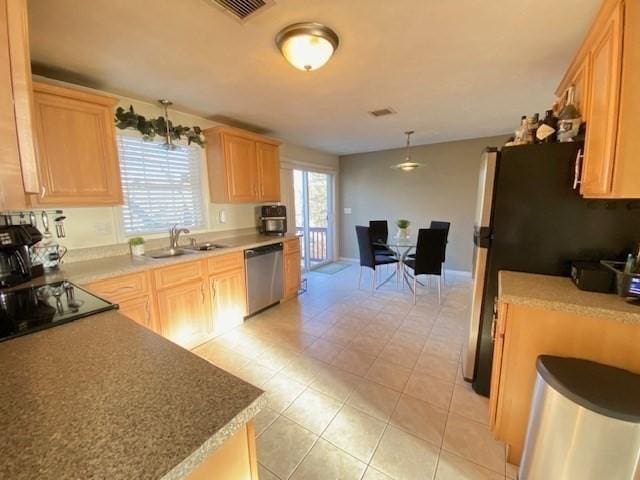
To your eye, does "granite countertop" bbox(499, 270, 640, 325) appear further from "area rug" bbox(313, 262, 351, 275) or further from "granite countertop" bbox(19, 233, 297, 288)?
"area rug" bbox(313, 262, 351, 275)

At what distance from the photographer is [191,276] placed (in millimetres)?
2482

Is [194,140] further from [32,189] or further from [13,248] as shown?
[32,189]

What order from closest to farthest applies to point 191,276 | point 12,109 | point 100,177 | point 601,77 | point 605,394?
point 12,109 < point 605,394 < point 601,77 < point 100,177 < point 191,276

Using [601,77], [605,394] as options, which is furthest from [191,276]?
[601,77]

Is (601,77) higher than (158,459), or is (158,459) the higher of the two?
(601,77)

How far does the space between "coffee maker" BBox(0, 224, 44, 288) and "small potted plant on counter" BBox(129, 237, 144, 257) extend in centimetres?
68

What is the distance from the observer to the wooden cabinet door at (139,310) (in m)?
2.04

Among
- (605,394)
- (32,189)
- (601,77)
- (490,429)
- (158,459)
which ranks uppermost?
(601,77)

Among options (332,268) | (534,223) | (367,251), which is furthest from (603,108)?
(332,268)

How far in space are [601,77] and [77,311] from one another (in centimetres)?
263

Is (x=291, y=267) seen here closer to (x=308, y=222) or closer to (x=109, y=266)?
(x=308, y=222)

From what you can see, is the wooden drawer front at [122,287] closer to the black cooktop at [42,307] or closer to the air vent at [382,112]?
the black cooktop at [42,307]

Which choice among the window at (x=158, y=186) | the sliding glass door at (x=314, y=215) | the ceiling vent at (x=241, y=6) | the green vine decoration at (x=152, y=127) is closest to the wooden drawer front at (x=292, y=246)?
the window at (x=158, y=186)

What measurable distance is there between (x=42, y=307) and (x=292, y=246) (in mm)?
2601
